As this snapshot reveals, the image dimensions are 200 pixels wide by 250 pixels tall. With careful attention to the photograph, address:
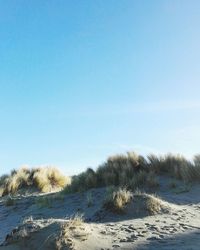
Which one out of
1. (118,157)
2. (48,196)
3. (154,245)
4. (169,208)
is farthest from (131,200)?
(118,157)

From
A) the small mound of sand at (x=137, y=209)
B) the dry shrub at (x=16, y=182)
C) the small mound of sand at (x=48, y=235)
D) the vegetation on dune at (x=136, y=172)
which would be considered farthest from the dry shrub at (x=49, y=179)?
the small mound of sand at (x=48, y=235)

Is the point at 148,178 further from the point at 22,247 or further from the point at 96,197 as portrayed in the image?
the point at 22,247

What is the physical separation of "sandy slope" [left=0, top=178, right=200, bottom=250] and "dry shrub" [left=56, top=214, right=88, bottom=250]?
2cm

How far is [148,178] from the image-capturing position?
16469 millimetres

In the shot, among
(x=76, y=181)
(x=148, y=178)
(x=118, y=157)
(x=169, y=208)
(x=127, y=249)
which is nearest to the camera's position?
(x=127, y=249)

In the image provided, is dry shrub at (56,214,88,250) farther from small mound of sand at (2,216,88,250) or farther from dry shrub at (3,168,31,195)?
dry shrub at (3,168,31,195)

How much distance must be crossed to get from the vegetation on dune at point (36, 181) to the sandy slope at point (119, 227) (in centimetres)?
580

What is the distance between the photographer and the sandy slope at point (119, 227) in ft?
32.4

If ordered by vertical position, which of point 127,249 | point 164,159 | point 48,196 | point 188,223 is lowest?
point 127,249

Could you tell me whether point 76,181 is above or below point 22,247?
above

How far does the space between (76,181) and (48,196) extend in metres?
1.28

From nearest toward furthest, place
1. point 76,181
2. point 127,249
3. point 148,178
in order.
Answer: point 127,249, point 148,178, point 76,181

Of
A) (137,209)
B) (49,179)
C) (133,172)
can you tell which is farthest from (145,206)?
(49,179)

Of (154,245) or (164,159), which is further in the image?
(164,159)
